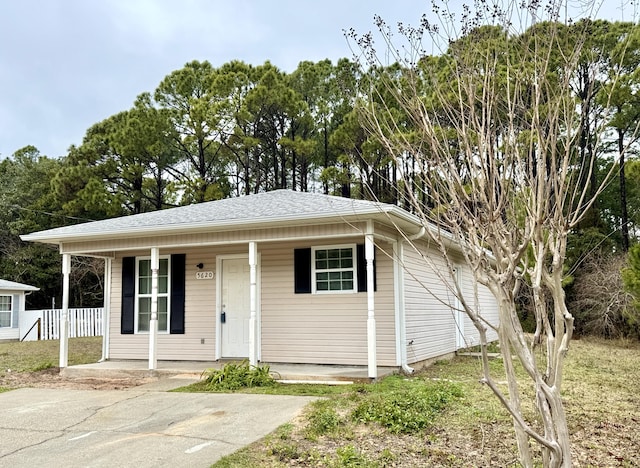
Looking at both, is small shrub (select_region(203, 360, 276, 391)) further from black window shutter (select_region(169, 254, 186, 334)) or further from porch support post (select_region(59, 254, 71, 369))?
porch support post (select_region(59, 254, 71, 369))

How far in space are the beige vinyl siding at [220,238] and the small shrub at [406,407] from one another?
Answer: 2397 mm

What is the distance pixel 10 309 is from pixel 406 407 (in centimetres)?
1870

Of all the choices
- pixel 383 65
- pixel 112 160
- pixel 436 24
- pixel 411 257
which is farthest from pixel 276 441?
pixel 112 160

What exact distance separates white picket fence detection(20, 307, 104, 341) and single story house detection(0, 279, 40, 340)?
239 mm

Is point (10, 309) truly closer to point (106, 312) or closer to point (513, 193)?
point (106, 312)

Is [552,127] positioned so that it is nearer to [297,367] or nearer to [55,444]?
[55,444]

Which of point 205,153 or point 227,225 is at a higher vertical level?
point 205,153

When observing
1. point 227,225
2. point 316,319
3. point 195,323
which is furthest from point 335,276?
point 195,323

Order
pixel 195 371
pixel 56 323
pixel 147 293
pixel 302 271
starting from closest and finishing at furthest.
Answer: pixel 195 371
pixel 302 271
pixel 147 293
pixel 56 323

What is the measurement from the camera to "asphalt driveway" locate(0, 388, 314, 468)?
4711mm

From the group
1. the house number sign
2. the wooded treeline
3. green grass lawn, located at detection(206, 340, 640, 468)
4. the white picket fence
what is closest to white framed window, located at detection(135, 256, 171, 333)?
the house number sign

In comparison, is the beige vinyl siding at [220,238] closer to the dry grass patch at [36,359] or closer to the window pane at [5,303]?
the dry grass patch at [36,359]

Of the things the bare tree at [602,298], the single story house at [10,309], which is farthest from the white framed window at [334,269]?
the single story house at [10,309]

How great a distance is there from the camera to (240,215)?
8.94 metres
